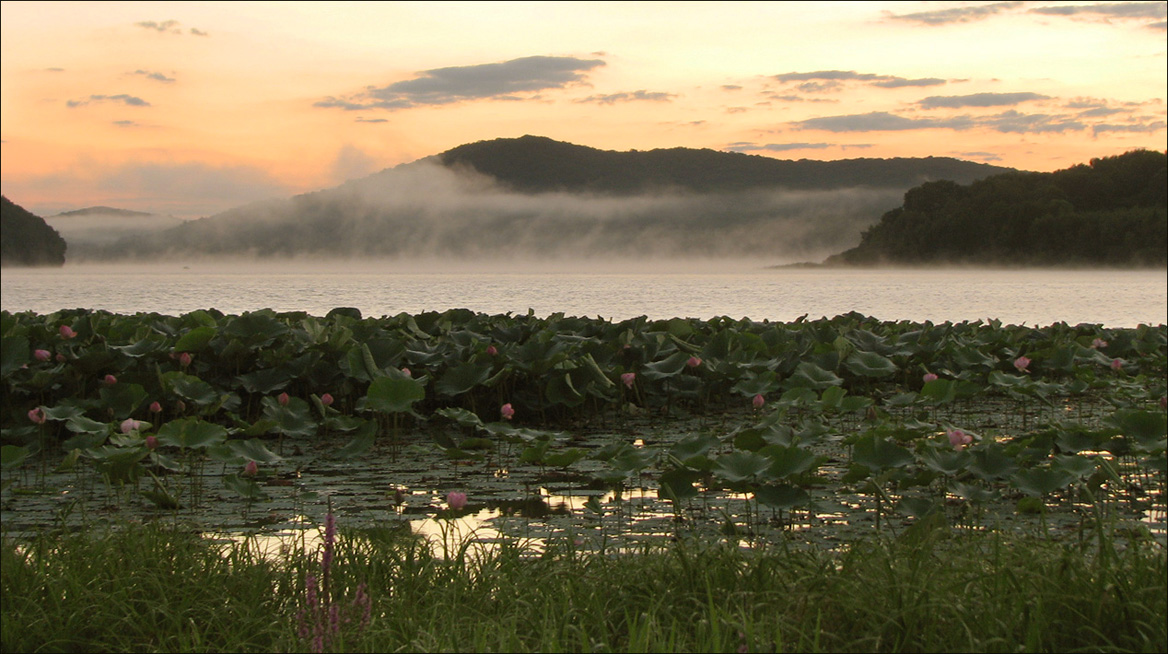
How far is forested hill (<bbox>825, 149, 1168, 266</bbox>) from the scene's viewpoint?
75125mm

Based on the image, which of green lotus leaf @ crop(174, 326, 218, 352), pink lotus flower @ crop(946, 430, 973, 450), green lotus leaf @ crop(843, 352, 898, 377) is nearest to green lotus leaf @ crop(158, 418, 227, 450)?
green lotus leaf @ crop(174, 326, 218, 352)

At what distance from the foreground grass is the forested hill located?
78.7 meters

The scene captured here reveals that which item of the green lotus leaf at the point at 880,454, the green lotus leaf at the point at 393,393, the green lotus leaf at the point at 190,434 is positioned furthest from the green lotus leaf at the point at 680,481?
the green lotus leaf at the point at 190,434

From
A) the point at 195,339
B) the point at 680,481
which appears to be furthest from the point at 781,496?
the point at 195,339

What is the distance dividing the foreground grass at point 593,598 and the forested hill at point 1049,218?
78.7m

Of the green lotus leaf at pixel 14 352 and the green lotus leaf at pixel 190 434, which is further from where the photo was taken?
the green lotus leaf at pixel 14 352

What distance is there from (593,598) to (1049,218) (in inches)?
3131

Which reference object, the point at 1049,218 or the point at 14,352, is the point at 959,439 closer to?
the point at 14,352

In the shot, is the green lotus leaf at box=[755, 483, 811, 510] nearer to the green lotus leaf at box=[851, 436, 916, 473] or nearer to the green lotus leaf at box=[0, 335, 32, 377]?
the green lotus leaf at box=[851, 436, 916, 473]

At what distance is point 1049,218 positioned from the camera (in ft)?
246

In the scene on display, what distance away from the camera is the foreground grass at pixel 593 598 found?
3.25 meters

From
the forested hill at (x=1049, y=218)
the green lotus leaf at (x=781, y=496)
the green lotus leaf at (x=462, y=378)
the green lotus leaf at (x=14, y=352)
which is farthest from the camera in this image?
the forested hill at (x=1049, y=218)

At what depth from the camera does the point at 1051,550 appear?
387 centimetres

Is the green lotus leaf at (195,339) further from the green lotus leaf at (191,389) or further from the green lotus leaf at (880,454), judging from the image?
the green lotus leaf at (880,454)
